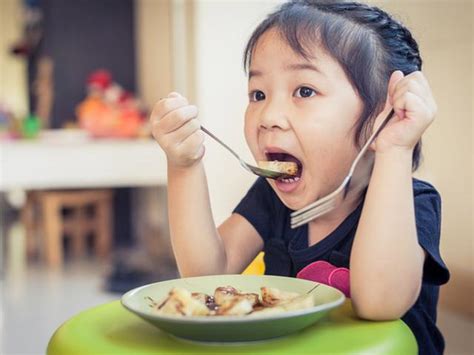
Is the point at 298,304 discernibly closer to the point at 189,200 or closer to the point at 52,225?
the point at 189,200

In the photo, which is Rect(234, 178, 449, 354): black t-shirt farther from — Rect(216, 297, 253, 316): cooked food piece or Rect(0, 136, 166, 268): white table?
Rect(0, 136, 166, 268): white table

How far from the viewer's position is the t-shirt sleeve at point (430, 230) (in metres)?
0.77

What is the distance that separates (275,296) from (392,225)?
0.13m

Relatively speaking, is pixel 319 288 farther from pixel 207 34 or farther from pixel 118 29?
pixel 118 29

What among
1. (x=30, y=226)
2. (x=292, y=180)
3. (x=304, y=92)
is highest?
(x=304, y=92)

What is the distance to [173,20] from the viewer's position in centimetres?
314

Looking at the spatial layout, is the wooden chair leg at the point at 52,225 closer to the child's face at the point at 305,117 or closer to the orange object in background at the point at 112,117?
the orange object in background at the point at 112,117

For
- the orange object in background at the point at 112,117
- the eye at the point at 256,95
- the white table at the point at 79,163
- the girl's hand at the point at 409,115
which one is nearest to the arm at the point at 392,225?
the girl's hand at the point at 409,115

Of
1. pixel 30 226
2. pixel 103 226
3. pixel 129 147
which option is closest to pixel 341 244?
pixel 129 147

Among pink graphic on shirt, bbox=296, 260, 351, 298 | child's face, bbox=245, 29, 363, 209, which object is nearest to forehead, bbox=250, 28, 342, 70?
child's face, bbox=245, 29, 363, 209

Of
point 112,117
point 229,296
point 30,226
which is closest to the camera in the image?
point 229,296

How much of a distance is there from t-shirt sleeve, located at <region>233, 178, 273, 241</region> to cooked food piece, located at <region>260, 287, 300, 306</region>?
0.29 metres

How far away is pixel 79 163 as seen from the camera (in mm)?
2943

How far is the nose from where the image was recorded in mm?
828
